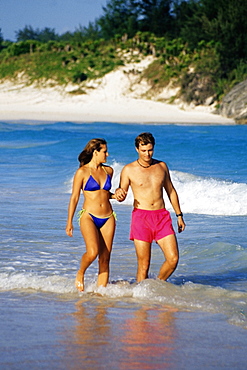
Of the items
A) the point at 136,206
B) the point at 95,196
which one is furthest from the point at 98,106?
the point at 95,196

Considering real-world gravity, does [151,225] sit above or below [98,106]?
below

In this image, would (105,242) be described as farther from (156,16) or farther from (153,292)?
(156,16)

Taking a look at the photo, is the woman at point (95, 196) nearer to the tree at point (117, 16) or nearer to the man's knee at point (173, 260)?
the man's knee at point (173, 260)

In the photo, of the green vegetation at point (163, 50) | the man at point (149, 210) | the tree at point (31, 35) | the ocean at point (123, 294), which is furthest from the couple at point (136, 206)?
the tree at point (31, 35)

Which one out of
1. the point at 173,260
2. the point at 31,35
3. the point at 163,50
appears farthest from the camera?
→ the point at 31,35

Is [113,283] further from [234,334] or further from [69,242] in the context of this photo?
[69,242]

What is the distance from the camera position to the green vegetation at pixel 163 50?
4356 centimetres

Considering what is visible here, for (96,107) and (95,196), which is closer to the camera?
(95,196)

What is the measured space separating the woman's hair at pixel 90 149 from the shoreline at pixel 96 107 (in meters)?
31.2

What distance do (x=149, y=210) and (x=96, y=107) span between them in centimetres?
3906

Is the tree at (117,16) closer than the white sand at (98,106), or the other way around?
the white sand at (98,106)

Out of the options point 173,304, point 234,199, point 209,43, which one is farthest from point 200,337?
point 209,43

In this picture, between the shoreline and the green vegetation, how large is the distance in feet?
5.05

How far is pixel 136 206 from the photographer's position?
18.4 feet
